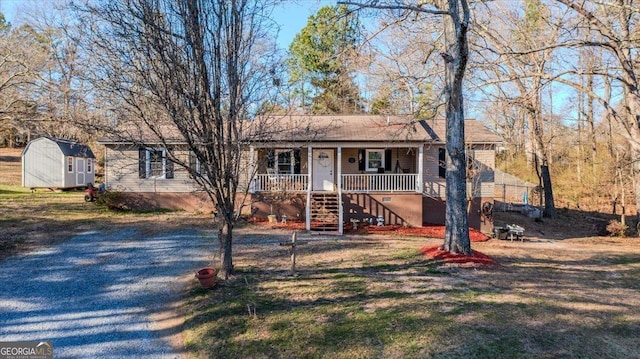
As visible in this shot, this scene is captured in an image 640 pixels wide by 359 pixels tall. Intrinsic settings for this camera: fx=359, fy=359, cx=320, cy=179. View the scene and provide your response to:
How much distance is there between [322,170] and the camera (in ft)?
51.4

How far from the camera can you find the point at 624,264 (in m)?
8.54

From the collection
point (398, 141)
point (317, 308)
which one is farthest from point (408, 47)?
point (317, 308)

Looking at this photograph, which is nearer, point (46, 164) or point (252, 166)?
point (252, 166)

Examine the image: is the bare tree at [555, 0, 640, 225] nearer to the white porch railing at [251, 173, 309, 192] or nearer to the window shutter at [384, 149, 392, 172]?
the window shutter at [384, 149, 392, 172]

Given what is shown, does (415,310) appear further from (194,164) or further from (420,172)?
(420,172)

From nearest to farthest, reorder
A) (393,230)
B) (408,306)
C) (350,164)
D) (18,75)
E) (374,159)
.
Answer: (408,306)
(393,230)
(18,75)
(350,164)
(374,159)

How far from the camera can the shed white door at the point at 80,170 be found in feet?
77.9

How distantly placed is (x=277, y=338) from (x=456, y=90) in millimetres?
6678

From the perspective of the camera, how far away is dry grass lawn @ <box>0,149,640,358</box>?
169 inches
